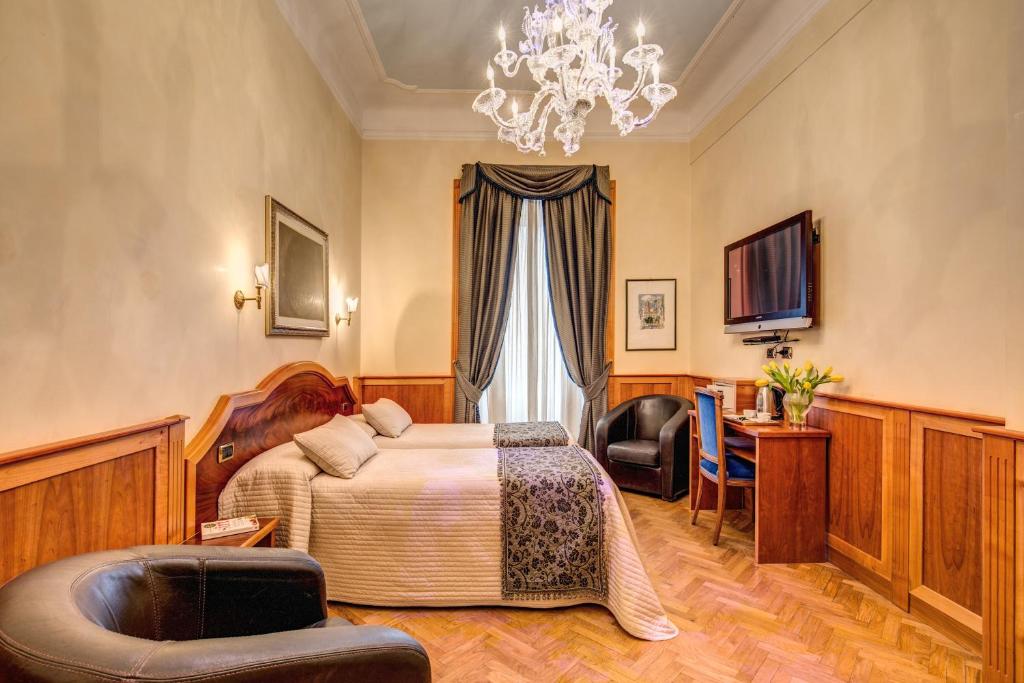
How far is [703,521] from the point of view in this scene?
3.44 metres

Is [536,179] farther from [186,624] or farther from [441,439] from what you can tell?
[186,624]

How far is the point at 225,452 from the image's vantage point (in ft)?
7.14

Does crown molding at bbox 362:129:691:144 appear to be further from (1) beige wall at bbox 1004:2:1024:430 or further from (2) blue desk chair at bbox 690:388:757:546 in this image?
(1) beige wall at bbox 1004:2:1024:430

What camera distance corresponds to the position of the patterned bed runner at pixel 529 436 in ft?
10.7

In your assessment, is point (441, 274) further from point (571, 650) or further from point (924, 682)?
point (924, 682)

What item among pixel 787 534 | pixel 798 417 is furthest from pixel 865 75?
pixel 787 534

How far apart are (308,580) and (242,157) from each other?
2202 mm

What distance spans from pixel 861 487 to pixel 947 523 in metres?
0.48

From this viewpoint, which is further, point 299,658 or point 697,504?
point 697,504

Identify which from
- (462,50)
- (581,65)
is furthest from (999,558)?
(462,50)

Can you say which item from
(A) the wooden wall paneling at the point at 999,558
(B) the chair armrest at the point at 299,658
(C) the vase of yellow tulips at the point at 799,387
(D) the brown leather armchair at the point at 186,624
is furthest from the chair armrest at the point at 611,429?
(B) the chair armrest at the point at 299,658

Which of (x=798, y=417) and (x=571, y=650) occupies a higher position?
(x=798, y=417)

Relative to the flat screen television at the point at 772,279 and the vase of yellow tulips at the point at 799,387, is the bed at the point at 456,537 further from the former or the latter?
the flat screen television at the point at 772,279

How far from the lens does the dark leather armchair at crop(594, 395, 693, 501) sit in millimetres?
3861
